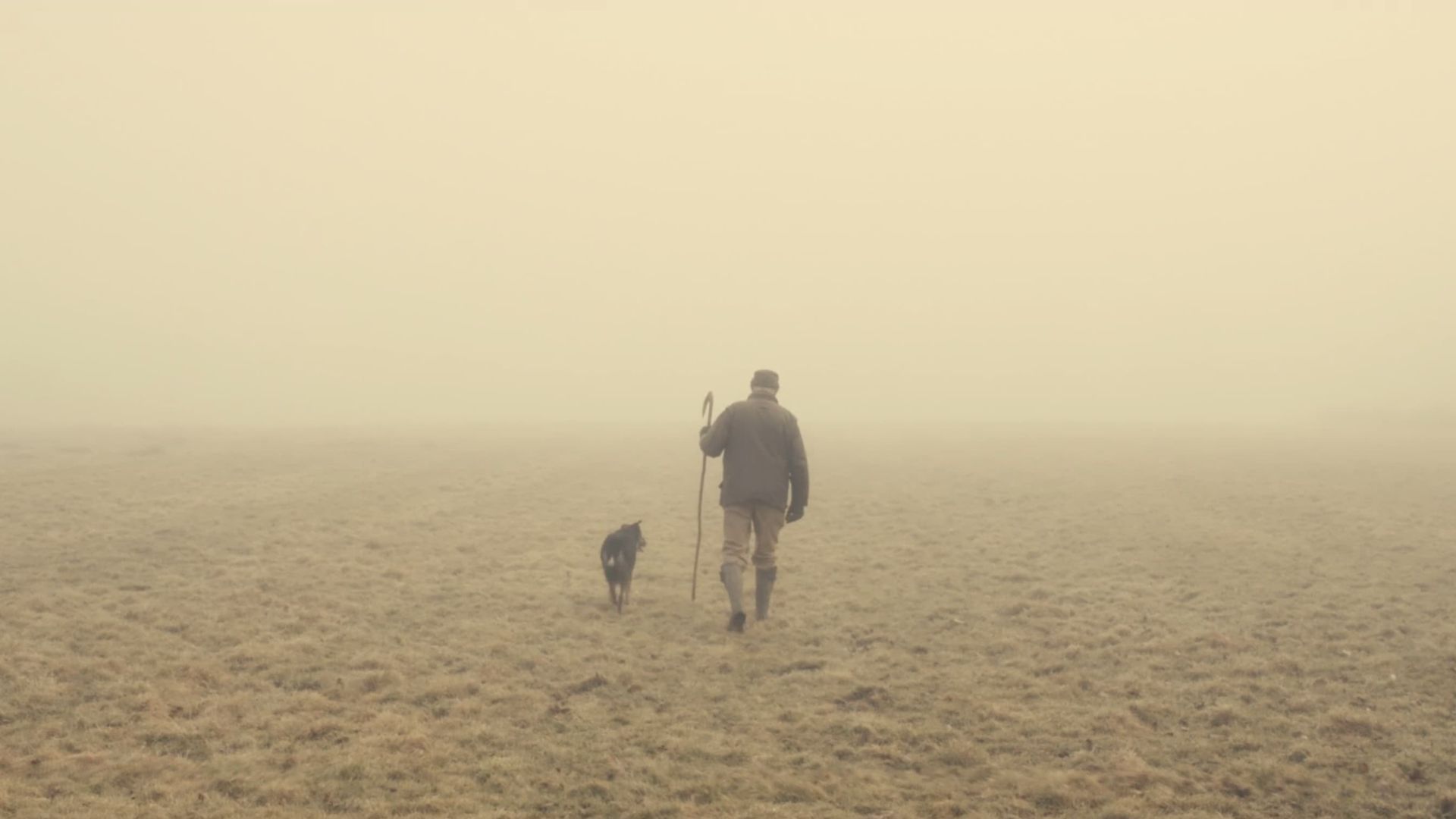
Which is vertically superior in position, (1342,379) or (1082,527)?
(1342,379)

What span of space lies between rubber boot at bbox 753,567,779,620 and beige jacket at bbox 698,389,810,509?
34.2 inches

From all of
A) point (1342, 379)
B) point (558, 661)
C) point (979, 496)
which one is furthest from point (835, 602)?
point (1342, 379)

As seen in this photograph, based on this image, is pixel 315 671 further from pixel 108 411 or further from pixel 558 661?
pixel 108 411

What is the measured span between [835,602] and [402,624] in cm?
566

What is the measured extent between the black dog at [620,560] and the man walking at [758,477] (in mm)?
1455

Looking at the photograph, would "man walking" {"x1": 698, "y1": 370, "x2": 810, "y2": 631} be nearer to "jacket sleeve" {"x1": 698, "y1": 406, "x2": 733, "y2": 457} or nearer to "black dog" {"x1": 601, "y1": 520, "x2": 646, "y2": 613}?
"jacket sleeve" {"x1": 698, "y1": 406, "x2": 733, "y2": 457}

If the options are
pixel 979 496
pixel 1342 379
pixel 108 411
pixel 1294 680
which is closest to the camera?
pixel 1294 680

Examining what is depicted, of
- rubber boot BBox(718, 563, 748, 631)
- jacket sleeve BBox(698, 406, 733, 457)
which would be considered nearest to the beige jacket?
jacket sleeve BBox(698, 406, 733, 457)

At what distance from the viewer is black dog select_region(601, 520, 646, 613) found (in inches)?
492

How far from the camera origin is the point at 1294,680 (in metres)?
9.17

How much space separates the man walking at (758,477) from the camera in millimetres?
11695

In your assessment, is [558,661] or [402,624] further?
[402,624]

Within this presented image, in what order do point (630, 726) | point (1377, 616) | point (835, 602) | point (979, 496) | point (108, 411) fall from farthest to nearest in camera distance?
point (108, 411), point (979, 496), point (835, 602), point (1377, 616), point (630, 726)

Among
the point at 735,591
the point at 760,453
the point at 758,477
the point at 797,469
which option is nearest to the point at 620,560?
the point at 735,591
